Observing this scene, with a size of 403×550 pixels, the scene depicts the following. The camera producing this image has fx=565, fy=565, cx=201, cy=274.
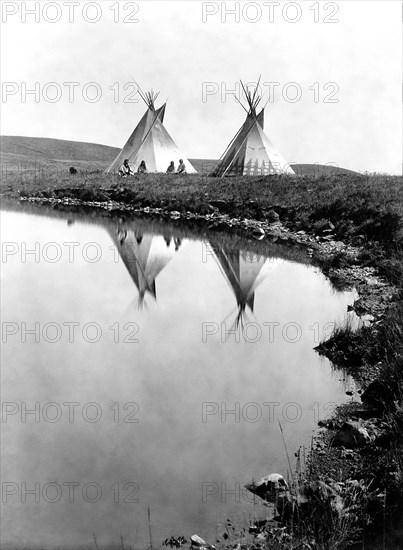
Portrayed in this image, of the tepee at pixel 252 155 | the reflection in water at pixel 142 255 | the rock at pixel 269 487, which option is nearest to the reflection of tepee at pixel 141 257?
the reflection in water at pixel 142 255

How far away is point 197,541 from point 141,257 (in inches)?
496

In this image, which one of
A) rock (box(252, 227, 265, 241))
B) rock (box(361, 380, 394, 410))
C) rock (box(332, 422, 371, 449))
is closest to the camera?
rock (box(332, 422, 371, 449))

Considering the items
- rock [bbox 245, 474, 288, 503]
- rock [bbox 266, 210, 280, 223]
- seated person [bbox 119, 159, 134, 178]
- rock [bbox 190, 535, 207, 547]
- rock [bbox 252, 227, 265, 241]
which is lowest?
rock [bbox 190, 535, 207, 547]

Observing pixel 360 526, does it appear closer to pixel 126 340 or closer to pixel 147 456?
pixel 147 456

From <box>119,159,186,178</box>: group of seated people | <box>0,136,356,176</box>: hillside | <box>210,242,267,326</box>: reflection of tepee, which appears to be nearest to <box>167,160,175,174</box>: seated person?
<box>119,159,186,178</box>: group of seated people

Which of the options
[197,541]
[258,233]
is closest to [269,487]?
[197,541]

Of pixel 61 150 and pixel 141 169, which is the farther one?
pixel 61 150

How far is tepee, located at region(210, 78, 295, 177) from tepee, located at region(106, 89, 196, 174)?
459 cm

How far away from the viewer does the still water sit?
4.61 m

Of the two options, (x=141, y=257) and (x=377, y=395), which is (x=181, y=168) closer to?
(x=141, y=257)

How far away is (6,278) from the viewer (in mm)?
13078

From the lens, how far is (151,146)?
37906 mm

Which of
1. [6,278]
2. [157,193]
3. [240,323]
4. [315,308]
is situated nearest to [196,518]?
[240,323]

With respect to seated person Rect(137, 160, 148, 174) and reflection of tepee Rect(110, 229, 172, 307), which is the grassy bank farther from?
reflection of tepee Rect(110, 229, 172, 307)
